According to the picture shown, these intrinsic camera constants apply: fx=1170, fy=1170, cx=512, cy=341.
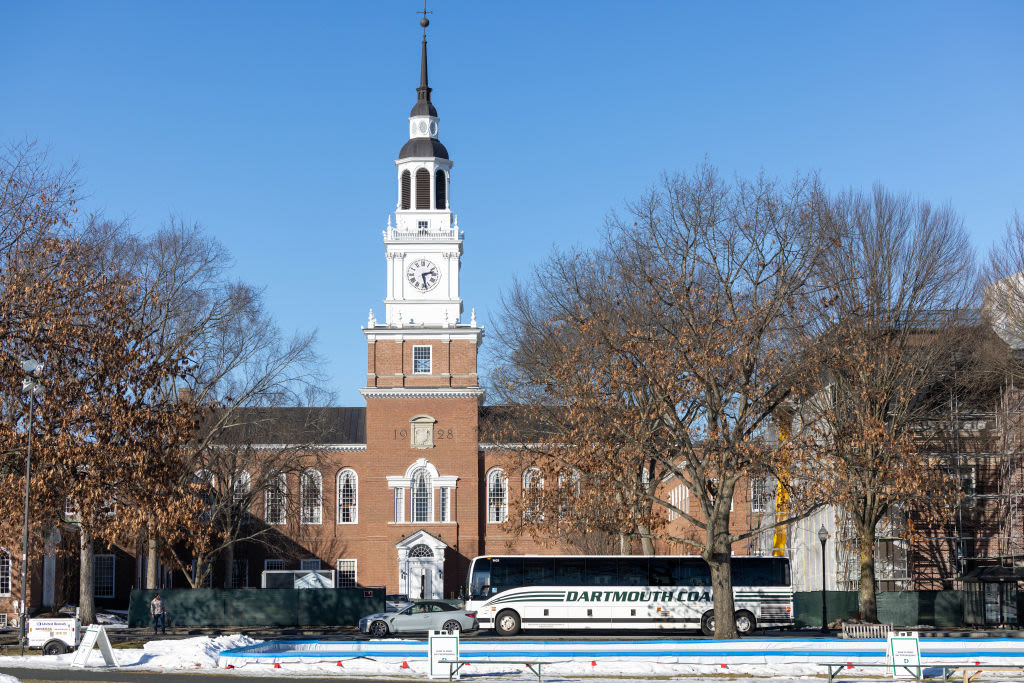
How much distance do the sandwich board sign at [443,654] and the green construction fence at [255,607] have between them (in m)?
23.0

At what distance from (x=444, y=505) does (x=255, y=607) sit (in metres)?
22.2

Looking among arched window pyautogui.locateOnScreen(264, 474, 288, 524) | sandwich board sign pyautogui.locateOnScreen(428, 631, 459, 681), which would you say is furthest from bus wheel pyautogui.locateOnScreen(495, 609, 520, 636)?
arched window pyautogui.locateOnScreen(264, 474, 288, 524)

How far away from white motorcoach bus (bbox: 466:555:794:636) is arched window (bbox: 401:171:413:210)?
101 feet

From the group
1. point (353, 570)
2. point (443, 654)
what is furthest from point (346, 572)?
point (443, 654)

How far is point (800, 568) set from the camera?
184ft

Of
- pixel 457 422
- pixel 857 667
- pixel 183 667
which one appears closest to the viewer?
pixel 857 667

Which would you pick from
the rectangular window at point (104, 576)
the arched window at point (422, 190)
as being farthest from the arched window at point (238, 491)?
the arched window at point (422, 190)

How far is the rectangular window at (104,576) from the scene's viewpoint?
217 feet

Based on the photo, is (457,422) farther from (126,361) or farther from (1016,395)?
(126,361)

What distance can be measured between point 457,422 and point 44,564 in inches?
939

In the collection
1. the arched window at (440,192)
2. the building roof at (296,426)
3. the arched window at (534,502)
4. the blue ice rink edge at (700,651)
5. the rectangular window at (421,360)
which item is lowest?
the blue ice rink edge at (700,651)

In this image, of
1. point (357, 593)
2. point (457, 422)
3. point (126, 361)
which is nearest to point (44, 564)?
point (357, 593)

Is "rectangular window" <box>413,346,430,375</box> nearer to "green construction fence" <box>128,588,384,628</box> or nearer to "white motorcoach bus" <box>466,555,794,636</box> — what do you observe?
"green construction fence" <box>128,588,384,628</box>

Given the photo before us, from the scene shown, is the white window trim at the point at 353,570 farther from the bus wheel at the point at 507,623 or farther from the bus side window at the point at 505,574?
the bus wheel at the point at 507,623
